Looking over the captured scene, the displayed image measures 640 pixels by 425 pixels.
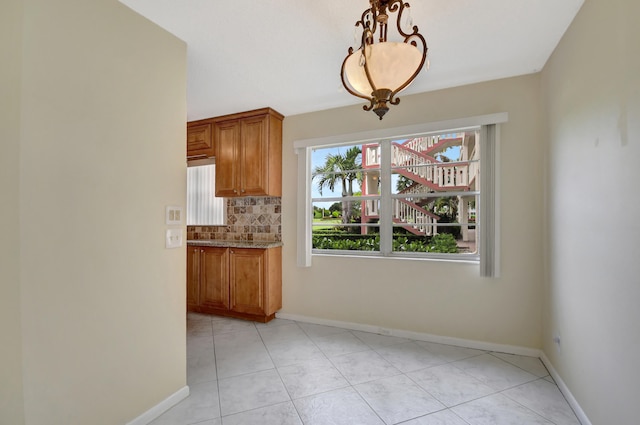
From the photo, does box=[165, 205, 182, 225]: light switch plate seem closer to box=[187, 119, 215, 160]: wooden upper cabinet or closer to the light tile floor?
the light tile floor

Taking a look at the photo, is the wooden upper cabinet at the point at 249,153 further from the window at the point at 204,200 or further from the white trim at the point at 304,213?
the window at the point at 204,200

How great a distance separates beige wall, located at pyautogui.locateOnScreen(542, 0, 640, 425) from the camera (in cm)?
128

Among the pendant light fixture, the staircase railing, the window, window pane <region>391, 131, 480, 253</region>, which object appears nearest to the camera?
the pendant light fixture

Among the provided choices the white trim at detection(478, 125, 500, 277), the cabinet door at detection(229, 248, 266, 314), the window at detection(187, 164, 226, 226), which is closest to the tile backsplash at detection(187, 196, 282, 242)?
the window at detection(187, 164, 226, 226)

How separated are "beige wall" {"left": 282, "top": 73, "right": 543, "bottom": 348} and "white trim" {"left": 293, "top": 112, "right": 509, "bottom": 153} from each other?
81 mm

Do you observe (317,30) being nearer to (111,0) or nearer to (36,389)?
(111,0)

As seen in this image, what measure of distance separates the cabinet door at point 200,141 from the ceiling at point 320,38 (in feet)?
2.88

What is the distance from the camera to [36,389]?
4.16 feet

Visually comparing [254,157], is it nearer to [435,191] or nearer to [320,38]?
[320,38]

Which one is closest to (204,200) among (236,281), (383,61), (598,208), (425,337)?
(236,281)

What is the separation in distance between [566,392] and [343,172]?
8.62 feet

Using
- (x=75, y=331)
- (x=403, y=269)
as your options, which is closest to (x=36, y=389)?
(x=75, y=331)

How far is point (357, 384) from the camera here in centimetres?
211

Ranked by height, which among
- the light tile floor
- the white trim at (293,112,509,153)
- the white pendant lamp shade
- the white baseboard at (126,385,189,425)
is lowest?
the light tile floor
